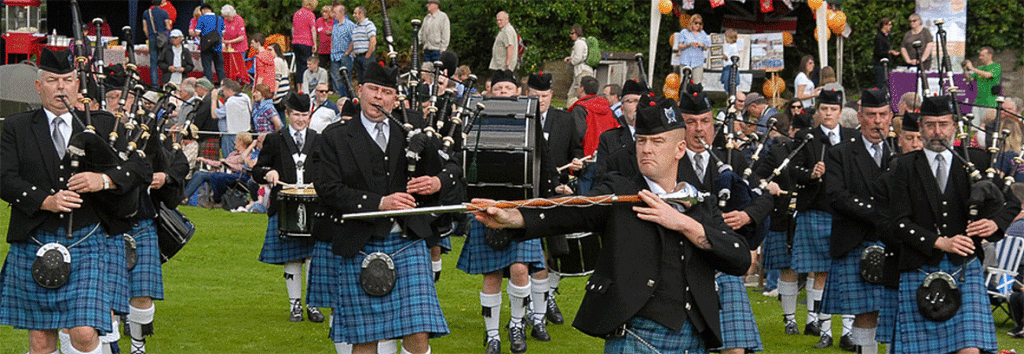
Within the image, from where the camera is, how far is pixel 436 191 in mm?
5516

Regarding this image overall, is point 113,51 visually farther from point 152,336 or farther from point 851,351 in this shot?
point 851,351

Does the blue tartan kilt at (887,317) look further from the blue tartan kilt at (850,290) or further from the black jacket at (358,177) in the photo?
the black jacket at (358,177)

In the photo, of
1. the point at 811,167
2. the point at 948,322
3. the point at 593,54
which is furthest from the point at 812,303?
the point at 593,54

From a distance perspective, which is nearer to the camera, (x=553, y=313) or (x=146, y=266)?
(x=146, y=266)

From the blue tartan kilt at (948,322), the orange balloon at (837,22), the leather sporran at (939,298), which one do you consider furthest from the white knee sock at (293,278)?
the orange balloon at (837,22)

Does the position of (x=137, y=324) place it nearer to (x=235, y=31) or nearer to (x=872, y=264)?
(x=872, y=264)

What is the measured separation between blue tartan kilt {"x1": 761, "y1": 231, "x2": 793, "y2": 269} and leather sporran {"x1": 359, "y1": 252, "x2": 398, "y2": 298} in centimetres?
336

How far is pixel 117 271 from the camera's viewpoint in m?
5.58

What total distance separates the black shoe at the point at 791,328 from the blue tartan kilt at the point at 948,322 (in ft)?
6.82

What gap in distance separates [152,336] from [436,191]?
2861mm

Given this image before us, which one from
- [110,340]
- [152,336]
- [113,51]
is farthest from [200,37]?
[110,340]

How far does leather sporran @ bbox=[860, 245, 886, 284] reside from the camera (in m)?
6.52

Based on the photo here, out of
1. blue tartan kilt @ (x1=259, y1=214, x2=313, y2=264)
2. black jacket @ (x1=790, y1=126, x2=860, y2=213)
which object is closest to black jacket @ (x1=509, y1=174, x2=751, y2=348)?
black jacket @ (x1=790, y1=126, x2=860, y2=213)

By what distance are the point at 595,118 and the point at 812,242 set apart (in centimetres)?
287
